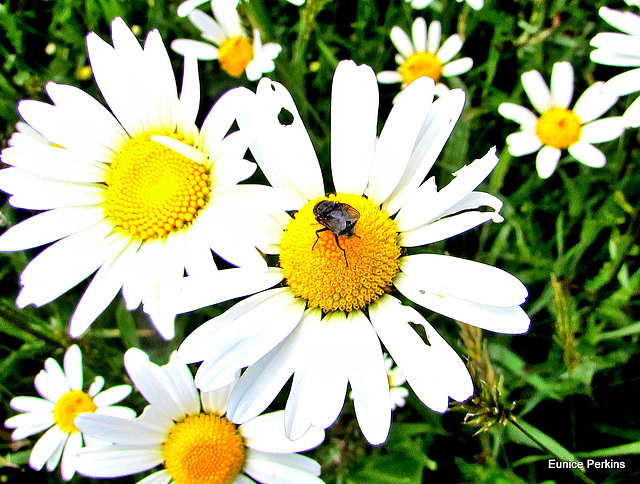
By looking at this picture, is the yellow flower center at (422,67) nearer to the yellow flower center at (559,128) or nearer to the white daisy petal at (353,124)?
the yellow flower center at (559,128)

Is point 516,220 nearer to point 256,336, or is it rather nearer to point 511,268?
point 511,268

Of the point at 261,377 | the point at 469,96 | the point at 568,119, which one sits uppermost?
the point at 469,96

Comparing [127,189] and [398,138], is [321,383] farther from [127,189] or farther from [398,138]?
[127,189]

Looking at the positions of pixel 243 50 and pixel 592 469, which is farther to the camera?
pixel 243 50

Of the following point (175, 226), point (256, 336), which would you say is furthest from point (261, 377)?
point (175, 226)

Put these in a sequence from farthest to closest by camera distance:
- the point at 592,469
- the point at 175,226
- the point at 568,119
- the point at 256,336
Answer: the point at 568,119, the point at 592,469, the point at 175,226, the point at 256,336

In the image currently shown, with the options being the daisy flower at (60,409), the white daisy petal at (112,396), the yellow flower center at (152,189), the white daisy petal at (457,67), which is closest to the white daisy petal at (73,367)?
the daisy flower at (60,409)

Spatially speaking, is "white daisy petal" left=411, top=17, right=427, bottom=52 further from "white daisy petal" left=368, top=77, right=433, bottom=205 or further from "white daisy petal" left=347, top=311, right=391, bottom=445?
"white daisy petal" left=347, top=311, right=391, bottom=445

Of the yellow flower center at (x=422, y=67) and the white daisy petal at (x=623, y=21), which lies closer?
the white daisy petal at (x=623, y=21)

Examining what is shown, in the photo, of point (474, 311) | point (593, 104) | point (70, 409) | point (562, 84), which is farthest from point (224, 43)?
point (474, 311)
